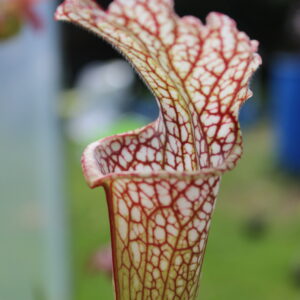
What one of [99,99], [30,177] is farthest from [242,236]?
[99,99]

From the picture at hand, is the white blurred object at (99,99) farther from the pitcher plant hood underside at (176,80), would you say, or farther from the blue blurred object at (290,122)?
the pitcher plant hood underside at (176,80)

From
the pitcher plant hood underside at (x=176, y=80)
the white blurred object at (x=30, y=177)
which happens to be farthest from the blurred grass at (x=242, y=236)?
the pitcher plant hood underside at (x=176, y=80)

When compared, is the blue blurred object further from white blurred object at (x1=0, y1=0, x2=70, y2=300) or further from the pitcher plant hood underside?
the pitcher plant hood underside

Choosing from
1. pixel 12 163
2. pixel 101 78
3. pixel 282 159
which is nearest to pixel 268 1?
pixel 101 78

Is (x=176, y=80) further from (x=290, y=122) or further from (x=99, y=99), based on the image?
(x=99, y=99)

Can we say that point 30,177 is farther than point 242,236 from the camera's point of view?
No

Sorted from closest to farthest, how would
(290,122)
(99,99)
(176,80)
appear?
(176,80), (290,122), (99,99)

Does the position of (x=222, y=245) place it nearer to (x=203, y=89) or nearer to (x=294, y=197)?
(x=294, y=197)
